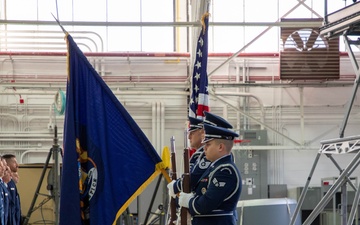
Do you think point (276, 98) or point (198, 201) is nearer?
point (198, 201)

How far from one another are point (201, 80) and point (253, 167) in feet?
19.4

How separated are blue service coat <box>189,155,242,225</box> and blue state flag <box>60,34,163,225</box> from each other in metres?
0.57

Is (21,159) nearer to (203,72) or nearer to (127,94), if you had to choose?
(127,94)

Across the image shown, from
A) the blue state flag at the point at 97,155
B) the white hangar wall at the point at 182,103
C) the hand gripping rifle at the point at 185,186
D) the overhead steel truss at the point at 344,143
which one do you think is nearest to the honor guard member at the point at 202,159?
the hand gripping rifle at the point at 185,186

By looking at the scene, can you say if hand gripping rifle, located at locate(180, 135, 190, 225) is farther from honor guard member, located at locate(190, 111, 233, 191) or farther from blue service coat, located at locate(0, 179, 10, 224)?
blue service coat, located at locate(0, 179, 10, 224)

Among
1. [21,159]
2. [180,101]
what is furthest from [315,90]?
[21,159]

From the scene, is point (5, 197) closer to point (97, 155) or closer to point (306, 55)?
point (97, 155)

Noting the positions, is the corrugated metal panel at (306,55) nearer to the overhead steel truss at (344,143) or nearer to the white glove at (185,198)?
the overhead steel truss at (344,143)

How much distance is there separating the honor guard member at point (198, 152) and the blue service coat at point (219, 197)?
0.30 m

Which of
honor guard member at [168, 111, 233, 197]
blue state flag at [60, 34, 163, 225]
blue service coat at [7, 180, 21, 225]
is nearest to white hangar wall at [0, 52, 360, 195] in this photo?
blue service coat at [7, 180, 21, 225]

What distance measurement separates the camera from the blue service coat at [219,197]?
11.8 ft

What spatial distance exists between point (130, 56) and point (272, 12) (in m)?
2.60

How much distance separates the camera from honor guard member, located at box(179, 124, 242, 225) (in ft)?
11.8

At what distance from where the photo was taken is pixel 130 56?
12.2m
